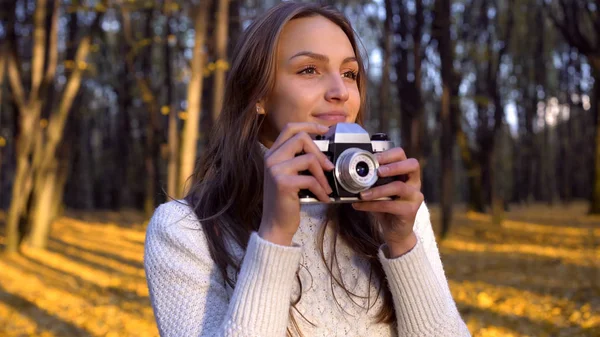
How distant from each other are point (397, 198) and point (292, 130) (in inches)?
13.0

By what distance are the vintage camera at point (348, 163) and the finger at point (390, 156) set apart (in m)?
0.02

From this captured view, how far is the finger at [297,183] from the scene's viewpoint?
149cm


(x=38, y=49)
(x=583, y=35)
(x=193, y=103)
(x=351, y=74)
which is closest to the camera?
(x=351, y=74)

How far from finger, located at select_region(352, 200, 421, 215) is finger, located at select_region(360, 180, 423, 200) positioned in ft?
0.06

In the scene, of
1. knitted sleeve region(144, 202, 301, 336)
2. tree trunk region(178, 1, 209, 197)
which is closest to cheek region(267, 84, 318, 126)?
knitted sleeve region(144, 202, 301, 336)

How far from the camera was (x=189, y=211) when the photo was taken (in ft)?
5.62

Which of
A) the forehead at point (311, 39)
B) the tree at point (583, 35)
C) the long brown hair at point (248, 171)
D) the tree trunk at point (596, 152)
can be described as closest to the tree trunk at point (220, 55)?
the long brown hair at point (248, 171)

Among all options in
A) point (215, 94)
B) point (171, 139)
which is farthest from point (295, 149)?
point (171, 139)

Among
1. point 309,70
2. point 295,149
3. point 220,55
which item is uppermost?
point 220,55

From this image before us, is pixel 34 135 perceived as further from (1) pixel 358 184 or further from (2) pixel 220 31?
(1) pixel 358 184

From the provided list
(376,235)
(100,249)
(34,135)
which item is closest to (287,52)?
(376,235)

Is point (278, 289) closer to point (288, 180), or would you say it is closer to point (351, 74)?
point (288, 180)

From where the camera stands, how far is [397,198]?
1.62 m

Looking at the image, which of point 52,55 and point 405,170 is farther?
point 52,55
